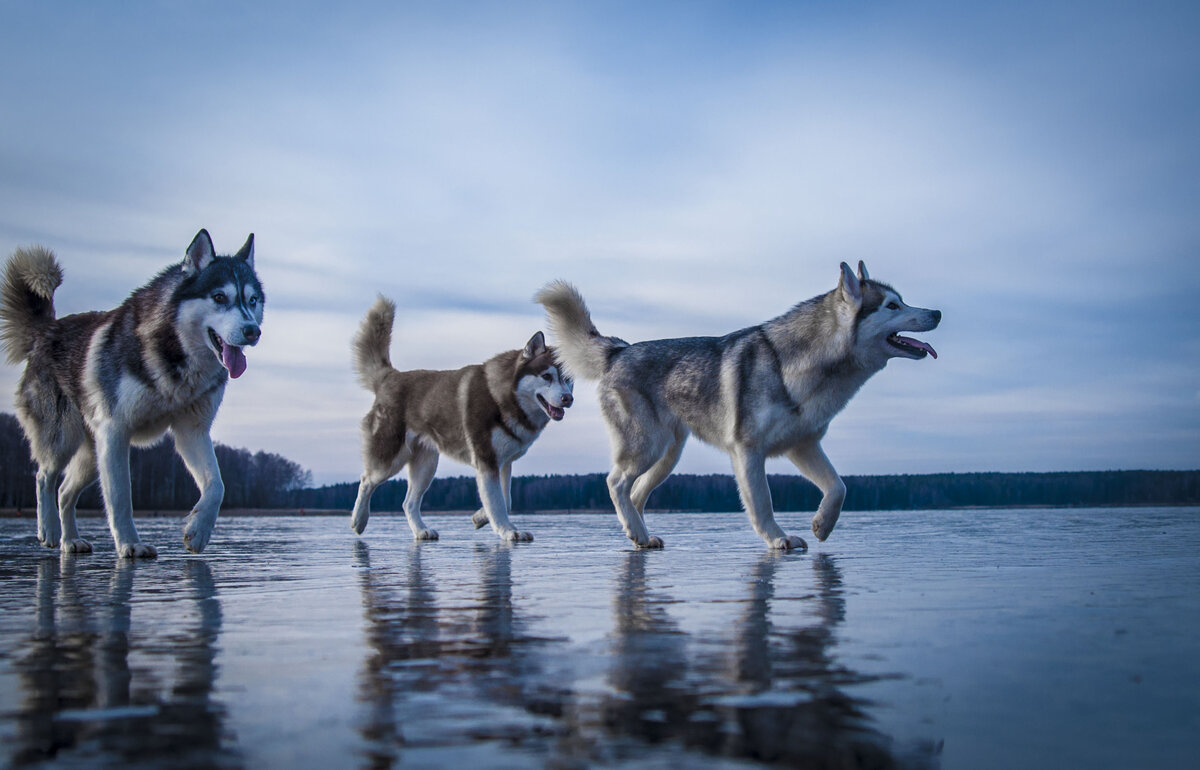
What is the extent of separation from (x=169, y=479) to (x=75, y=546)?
2884 inches

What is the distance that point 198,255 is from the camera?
7426 mm

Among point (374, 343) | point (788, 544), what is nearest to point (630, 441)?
point (788, 544)

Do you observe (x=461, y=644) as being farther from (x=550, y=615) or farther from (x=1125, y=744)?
(x=1125, y=744)

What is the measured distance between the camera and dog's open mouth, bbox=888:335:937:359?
27.3 ft

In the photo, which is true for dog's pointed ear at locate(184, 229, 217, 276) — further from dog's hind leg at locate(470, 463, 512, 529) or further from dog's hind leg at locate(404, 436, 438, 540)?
dog's hind leg at locate(404, 436, 438, 540)

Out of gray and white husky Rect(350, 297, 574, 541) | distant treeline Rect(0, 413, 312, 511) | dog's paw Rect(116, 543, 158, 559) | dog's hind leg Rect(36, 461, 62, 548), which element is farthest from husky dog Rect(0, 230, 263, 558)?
distant treeline Rect(0, 413, 312, 511)

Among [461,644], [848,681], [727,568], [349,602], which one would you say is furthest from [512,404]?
[848,681]

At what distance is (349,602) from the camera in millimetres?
3934

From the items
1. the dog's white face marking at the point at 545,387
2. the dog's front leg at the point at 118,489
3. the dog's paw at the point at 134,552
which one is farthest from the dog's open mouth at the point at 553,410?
the dog's paw at the point at 134,552

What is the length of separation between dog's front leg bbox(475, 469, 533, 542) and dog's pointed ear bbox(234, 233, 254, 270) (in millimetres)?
3467

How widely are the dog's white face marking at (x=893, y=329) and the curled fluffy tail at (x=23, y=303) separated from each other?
7.03 m

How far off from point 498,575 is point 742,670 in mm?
3144

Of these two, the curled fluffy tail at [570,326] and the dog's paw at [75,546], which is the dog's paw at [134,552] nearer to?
the dog's paw at [75,546]

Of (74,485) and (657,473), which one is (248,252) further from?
(657,473)
